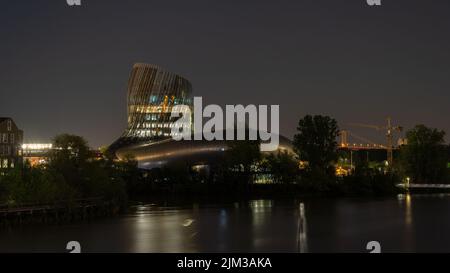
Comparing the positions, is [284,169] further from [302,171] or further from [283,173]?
[302,171]

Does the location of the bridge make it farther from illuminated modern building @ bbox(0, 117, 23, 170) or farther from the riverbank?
illuminated modern building @ bbox(0, 117, 23, 170)

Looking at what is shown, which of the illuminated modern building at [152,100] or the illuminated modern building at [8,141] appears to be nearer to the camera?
the illuminated modern building at [8,141]

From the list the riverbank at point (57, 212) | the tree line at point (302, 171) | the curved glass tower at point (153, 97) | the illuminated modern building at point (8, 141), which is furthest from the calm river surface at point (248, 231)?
the curved glass tower at point (153, 97)

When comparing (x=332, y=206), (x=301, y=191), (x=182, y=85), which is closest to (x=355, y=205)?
(x=332, y=206)

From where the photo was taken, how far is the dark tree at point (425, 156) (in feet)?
295

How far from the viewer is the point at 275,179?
8131 centimetres

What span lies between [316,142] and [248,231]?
1551 inches

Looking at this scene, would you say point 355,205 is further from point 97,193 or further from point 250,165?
point 97,193

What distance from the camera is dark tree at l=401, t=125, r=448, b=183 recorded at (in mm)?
89812

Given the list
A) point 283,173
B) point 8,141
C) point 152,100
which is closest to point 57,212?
point 283,173

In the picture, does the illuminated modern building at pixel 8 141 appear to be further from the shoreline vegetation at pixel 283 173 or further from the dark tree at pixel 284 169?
the dark tree at pixel 284 169

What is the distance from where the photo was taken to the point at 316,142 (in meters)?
78.8

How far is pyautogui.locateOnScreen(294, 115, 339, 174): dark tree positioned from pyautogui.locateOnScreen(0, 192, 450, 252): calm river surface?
20.6 m

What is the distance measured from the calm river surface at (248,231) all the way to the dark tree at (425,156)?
33.1 meters
